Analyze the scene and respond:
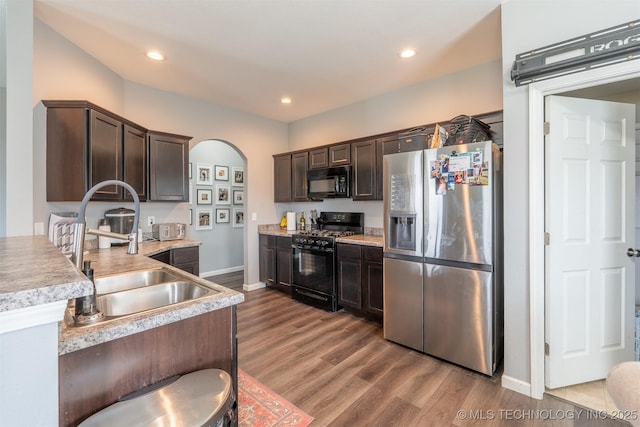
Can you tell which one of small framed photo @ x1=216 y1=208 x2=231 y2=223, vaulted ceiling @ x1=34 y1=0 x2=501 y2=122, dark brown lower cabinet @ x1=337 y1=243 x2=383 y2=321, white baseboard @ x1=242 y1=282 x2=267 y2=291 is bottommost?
white baseboard @ x1=242 y1=282 x2=267 y2=291

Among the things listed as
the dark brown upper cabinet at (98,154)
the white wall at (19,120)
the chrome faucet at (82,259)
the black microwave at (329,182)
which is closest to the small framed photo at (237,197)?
the black microwave at (329,182)

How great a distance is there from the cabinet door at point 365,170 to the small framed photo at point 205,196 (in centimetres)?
303

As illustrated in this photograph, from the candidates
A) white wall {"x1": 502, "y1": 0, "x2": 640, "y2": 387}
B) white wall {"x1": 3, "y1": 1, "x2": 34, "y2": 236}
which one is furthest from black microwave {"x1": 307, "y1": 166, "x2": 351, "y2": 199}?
white wall {"x1": 3, "y1": 1, "x2": 34, "y2": 236}

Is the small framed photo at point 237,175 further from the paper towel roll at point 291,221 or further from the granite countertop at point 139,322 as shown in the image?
the granite countertop at point 139,322

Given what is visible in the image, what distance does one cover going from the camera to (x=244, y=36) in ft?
8.35

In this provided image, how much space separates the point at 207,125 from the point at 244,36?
6.52 feet

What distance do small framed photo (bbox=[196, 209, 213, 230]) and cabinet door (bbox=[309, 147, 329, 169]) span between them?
235cm

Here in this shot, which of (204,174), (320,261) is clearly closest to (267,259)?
(320,261)

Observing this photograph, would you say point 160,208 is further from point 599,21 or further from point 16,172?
point 599,21

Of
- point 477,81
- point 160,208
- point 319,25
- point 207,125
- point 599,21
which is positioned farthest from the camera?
point 207,125

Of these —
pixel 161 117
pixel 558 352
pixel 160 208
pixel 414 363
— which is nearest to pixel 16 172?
pixel 160 208

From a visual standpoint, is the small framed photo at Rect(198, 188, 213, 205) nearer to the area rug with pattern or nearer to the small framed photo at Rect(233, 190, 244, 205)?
the small framed photo at Rect(233, 190, 244, 205)

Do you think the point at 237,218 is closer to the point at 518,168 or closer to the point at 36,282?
the point at 518,168

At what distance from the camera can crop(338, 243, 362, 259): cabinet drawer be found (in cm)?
348
